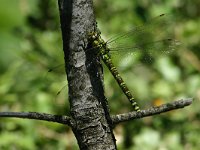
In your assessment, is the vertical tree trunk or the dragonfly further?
the dragonfly

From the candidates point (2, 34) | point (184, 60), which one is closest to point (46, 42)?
point (184, 60)

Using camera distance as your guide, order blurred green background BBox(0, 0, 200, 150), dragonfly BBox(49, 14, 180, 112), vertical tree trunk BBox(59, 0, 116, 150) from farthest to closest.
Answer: blurred green background BBox(0, 0, 200, 150), dragonfly BBox(49, 14, 180, 112), vertical tree trunk BBox(59, 0, 116, 150)

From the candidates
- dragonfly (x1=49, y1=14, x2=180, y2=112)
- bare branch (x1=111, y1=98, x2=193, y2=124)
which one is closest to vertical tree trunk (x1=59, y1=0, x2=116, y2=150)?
bare branch (x1=111, y1=98, x2=193, y2=124)

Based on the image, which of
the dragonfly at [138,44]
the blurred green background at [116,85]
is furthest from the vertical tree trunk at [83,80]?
the blurred green background at [116,85]

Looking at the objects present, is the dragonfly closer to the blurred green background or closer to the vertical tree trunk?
the blurred green background

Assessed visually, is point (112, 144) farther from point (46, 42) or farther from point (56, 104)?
point (46, 42)

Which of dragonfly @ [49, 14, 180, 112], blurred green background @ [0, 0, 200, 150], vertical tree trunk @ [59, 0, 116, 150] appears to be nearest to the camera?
vertical tree trunk @ [59, 0, 116, 150]
